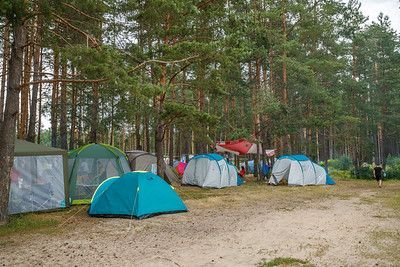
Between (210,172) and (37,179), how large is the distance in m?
9.49

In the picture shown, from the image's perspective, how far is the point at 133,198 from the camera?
30.3ft

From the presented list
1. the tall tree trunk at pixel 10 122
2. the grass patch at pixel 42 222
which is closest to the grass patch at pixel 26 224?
the grass patch at pixel 42 222

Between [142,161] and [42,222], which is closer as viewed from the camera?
[42,222]

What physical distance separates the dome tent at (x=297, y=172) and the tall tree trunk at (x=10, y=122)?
13.9 m

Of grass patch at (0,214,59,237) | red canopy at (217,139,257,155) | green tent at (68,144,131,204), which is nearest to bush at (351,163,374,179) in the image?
red canopy at (217,139,257,155)

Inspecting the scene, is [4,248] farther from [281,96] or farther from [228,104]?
[228,104]

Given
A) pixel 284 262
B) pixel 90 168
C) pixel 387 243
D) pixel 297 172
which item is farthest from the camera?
pixel 297 172

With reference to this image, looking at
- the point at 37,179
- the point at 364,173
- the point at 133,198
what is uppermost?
the point at 37,179

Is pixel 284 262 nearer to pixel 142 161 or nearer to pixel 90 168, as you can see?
pixel 90 168

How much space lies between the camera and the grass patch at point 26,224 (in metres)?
7.85

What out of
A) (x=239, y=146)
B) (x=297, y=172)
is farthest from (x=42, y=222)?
(x=239, y=146)

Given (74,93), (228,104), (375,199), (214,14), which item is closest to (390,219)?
(375,199)

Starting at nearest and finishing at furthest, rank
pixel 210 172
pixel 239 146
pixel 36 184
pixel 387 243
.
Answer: pixel 387 243, pixel 36 184, pixel 210 172, pixel 239 146

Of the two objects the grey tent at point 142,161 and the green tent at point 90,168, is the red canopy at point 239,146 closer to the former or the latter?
the grey tent at point 142,161
